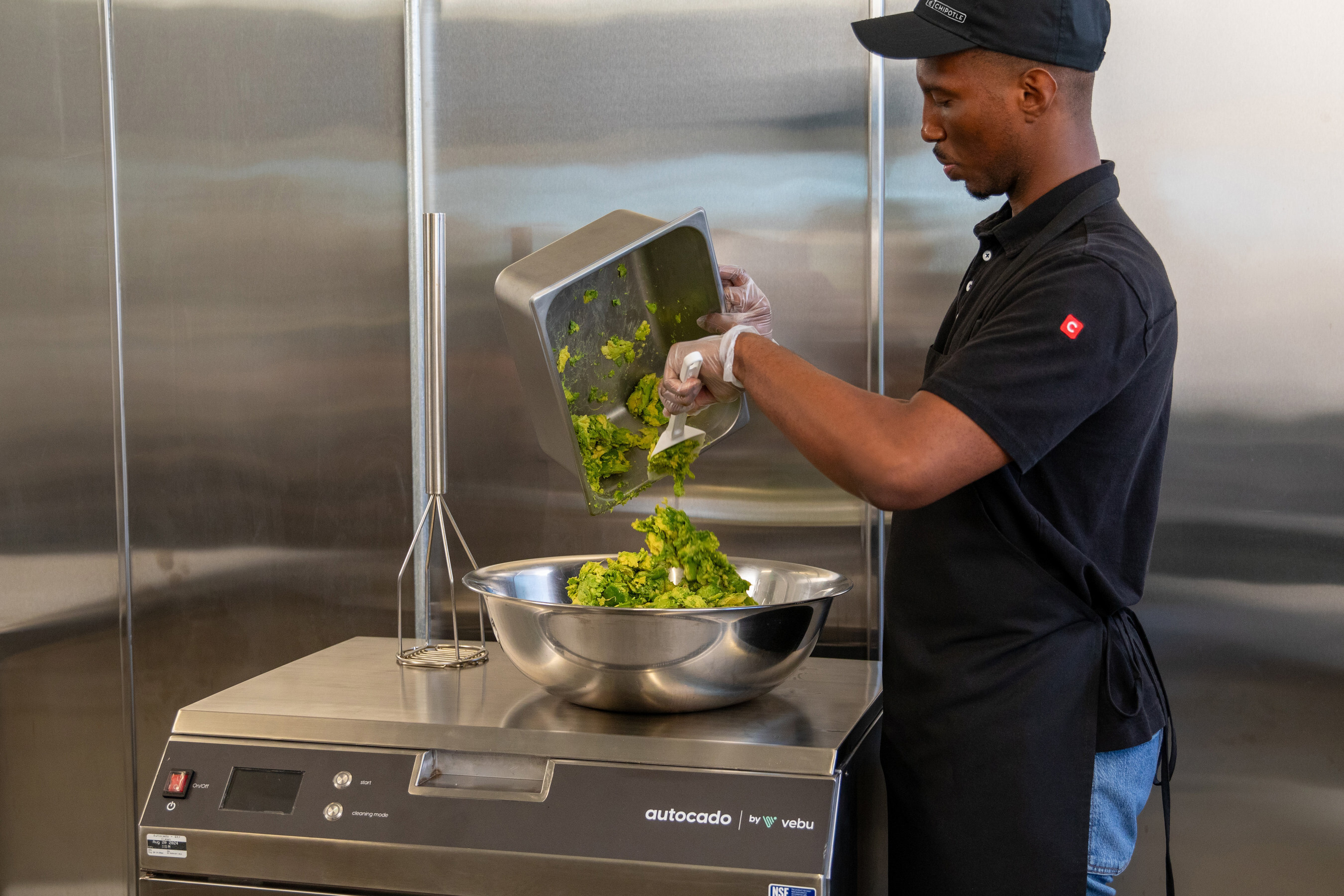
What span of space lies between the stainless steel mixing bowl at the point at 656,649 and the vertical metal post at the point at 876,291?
525 mm

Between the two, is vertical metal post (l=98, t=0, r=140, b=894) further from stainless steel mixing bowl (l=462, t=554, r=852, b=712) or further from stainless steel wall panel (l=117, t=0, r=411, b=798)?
stainless steel mixing bowl (l=462, t=554, r=852, b=712)

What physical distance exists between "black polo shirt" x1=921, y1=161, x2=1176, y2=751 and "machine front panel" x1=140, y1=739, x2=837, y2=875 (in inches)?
14.4

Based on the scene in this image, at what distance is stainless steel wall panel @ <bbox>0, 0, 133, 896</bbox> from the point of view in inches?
63.4

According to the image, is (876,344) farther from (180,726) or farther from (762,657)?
(180,726)

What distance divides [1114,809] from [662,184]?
1265 mm

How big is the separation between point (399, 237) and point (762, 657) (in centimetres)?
120

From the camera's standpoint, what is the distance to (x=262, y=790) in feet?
4.61

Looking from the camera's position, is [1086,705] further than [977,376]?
Yes

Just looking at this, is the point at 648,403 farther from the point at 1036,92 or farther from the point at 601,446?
the point at 1036,92

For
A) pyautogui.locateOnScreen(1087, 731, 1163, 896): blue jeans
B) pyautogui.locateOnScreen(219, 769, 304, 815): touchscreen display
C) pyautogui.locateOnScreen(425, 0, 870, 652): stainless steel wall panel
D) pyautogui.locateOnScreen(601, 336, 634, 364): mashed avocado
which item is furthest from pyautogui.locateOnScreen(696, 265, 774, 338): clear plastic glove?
pyautogui.locateOnScreen(219, 769, 304, 815): touchscreen display

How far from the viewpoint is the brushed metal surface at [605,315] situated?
1.46m

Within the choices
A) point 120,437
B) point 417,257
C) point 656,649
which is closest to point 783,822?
point 656,649

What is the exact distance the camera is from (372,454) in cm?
216

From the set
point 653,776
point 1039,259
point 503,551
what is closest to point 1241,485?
point 1039,259
